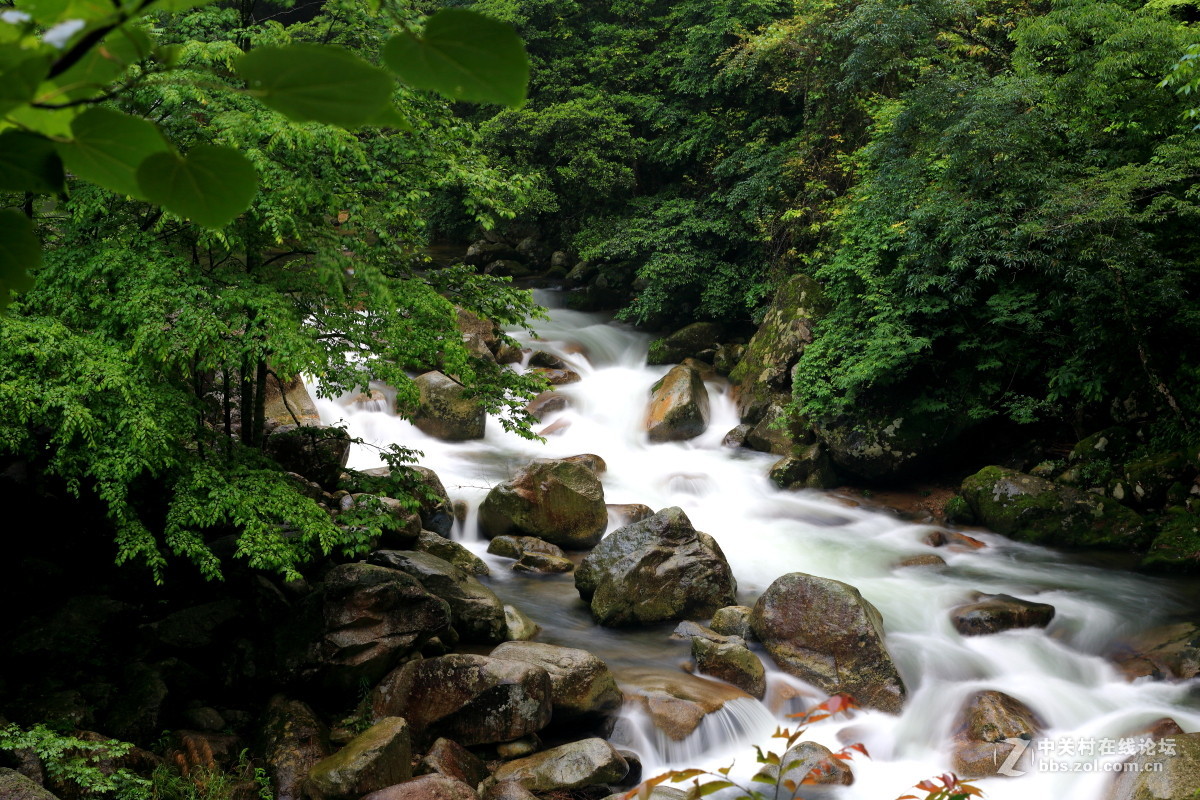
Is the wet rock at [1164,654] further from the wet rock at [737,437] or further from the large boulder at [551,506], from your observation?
the wet rock at [737,437]

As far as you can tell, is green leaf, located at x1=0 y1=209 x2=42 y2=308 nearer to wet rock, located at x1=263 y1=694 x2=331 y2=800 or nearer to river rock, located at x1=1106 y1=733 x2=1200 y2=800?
wet rock, located at x1=263 y1=694 x2=331 y2=800

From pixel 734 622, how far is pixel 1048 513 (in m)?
4.64

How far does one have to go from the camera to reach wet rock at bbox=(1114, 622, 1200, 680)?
6.07m

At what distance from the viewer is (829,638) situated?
616cm

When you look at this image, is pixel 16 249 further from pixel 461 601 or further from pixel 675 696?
pixel 461 601

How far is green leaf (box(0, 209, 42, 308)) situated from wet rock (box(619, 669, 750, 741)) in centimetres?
557

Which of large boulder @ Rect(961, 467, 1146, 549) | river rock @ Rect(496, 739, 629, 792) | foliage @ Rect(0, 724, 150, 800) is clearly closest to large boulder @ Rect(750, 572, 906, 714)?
river rock @ Rect(496, 739, 629, 792)

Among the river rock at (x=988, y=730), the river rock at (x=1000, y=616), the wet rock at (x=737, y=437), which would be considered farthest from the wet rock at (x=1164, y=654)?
the wet rock at (x=737, y=437)

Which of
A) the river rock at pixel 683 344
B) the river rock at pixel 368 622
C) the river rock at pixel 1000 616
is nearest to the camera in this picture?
the river rock at pixel 368 622

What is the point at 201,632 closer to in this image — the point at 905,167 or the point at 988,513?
the point at 988,513

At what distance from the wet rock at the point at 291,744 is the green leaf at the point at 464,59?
499 centimetres

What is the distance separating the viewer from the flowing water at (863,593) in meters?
5.43

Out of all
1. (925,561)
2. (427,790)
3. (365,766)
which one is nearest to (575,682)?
(427,790)

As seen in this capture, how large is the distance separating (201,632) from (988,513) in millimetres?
8482
